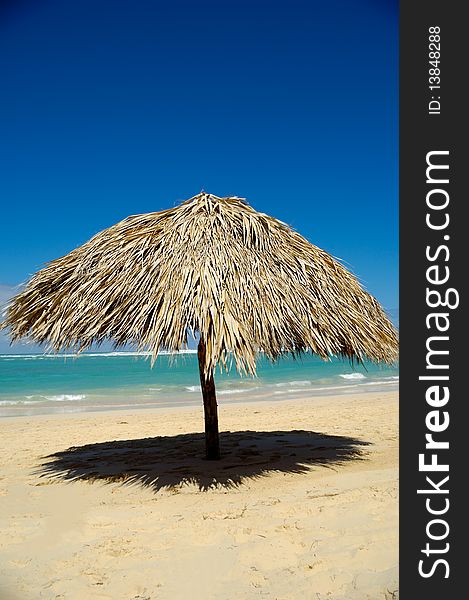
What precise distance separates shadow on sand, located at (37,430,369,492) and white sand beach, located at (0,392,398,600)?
0.02 meters

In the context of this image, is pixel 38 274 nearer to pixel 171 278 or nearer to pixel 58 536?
pixel 171 278

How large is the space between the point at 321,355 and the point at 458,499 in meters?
2.38

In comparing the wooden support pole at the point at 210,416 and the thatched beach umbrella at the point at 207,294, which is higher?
the thatched beach umbrella at the point at 207,294

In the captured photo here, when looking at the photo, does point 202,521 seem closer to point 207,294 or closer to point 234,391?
point 207,294

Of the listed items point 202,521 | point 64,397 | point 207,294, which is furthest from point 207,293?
point 64,397

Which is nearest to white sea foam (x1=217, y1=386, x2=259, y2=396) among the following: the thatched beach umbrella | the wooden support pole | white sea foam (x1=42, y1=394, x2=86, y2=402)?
white sea foam (x1=42, y1=394, x2=86, y2=402)

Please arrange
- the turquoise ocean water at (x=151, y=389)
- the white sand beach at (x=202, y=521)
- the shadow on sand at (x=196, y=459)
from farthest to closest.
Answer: the turquoise ocean water at (x=151, y=389)
the shadow on sand at (x=196, y=459)
the white sand beach at (x=202, y=521)

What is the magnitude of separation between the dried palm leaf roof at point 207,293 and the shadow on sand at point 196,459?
3.84ft

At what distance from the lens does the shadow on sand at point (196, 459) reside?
4621mm

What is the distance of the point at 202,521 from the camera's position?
3.45m

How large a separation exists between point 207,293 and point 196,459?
2.27 meters

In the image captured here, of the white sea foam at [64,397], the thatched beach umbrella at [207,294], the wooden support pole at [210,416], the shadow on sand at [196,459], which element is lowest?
the white sea foam at [64,397]

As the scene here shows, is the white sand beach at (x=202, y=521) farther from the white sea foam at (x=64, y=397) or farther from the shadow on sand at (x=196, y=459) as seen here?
the white sea foam at (x=64, y=397)

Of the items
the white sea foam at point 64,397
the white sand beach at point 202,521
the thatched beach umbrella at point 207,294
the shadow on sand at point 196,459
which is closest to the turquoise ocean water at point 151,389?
the white sea foam at point 64,397
